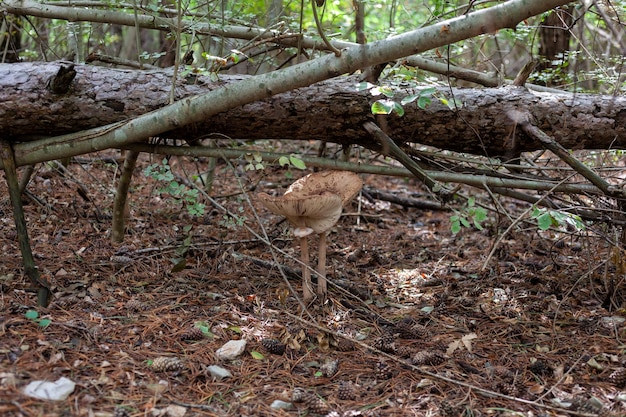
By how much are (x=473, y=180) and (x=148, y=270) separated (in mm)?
2308

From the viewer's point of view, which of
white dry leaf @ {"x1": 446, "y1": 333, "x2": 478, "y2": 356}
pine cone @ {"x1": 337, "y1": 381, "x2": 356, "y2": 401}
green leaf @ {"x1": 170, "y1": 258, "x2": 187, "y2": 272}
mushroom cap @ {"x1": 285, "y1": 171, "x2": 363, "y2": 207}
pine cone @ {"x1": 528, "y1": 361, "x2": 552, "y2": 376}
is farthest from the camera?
green leaf @ {"x1": 170, "y1": 258, "x2": 187, "y2": 272}

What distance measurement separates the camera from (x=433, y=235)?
5.04 metres

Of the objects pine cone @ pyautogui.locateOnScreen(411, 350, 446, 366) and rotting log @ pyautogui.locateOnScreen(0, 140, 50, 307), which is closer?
Answer: pine cone @ pyautogui.locateOnScreen(411, 350, 446, 366)

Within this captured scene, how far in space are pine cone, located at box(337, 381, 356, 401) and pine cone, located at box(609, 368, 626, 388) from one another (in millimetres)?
1279

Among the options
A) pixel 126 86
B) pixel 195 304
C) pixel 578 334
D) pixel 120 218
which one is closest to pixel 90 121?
pixel 126 86

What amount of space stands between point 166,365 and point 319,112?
1.79m

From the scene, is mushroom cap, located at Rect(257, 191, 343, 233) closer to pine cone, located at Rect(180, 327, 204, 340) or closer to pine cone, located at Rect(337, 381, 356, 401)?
pine cone, located at Rect(180, 327, 204, 340)

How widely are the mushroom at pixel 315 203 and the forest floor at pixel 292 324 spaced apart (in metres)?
0.21

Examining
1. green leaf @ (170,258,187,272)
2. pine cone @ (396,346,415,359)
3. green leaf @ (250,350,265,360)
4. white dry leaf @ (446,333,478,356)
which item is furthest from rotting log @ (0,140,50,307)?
white dry leaf @ (446,333,478,356)

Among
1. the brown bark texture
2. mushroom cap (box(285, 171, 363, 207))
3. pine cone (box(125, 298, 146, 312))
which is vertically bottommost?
pine cone (box(125, 298, 146, 312))

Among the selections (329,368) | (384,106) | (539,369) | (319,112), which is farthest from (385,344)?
(319,112)

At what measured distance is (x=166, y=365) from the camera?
8.39 ft

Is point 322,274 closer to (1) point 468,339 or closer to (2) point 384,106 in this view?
(1) point 468,339

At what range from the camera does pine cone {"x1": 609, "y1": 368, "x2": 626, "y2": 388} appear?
2.61 m
